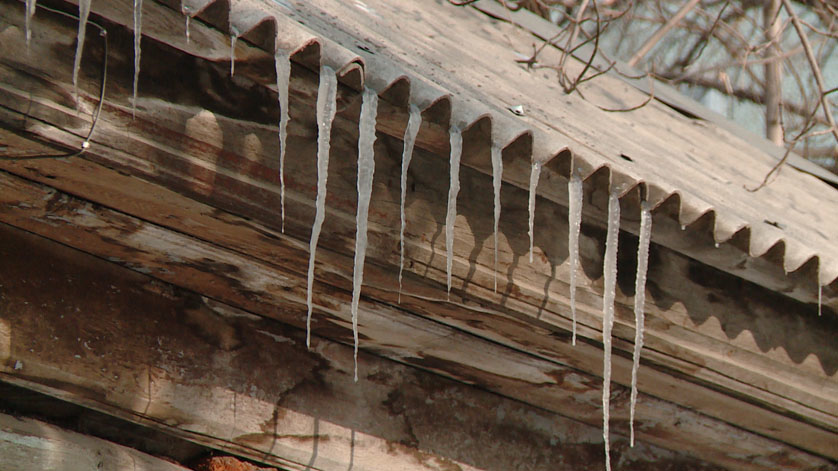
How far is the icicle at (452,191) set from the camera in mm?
1535

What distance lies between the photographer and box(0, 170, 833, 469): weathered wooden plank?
5.22 ft

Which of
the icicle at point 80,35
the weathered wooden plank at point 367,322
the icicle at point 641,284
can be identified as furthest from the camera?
the icicle at point 641,284

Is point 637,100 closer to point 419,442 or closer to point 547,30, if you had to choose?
point 547,30

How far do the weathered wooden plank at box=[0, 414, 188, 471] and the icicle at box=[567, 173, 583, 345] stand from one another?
3.09 ft

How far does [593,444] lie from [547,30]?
2.12 m

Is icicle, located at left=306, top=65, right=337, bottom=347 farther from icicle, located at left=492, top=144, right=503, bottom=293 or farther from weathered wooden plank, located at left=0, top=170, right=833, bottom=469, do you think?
icicle, located at left=492, top=144, right=503, bottom=293

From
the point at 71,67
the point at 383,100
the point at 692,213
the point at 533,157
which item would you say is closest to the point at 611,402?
the point at 692,213

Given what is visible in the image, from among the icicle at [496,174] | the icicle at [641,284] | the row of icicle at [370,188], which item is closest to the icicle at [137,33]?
the row of icicle at [370,188]

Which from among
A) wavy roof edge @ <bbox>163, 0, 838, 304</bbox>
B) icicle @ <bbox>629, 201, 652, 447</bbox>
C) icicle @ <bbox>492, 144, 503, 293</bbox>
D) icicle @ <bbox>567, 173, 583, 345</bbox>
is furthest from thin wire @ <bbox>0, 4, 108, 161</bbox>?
icicle @ <bbox>629, 201, 652, 447</bbox>

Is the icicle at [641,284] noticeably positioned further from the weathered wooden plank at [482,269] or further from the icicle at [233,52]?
the icicle at [233,52]

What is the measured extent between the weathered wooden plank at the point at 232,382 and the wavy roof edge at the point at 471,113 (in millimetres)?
680

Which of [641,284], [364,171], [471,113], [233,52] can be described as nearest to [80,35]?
[233,52]

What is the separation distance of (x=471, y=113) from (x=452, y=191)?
18 cm

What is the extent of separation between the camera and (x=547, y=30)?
381 centimetres
